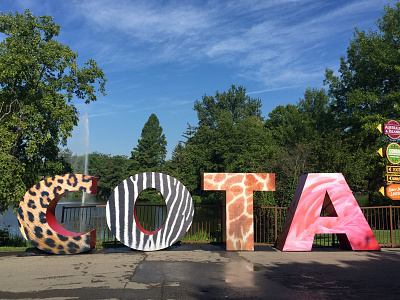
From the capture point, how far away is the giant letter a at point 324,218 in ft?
38.2

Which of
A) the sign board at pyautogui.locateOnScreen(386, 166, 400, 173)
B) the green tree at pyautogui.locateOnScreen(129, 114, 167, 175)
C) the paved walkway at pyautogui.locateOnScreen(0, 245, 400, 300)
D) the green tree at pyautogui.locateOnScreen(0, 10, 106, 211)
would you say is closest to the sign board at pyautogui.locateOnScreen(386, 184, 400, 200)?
the sign board at pyautogui.locateOnScreen(386, 166, 400, 173)

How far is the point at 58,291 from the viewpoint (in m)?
7.08

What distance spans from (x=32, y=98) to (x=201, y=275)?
11.8 meters

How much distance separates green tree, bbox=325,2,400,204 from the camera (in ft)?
76.8

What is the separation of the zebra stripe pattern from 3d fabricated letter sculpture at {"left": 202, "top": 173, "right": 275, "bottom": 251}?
111 centimetres

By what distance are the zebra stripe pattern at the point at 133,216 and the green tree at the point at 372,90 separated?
15721mm

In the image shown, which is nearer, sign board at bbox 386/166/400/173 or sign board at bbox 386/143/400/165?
sign board at bbox 386/143/400/165

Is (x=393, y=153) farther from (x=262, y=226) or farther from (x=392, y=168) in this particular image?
(x=262, y=226)

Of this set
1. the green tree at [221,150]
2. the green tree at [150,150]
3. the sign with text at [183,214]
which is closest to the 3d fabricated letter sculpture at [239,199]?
the sign with text at [183,214]

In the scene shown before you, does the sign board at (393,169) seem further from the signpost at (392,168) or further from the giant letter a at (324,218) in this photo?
the giant letter a at (324,218)

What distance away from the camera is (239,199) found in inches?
475

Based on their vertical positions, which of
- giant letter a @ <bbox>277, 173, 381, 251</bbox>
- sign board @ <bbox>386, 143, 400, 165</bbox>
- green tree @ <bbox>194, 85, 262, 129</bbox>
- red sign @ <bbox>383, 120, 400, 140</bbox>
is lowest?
giant letter a @ <bbox>277, 173, 381, 251</bbox>

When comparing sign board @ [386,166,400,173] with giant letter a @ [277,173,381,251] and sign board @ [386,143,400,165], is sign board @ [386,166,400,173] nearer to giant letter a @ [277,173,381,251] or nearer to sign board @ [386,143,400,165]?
sign board @ [386,143,400,165]

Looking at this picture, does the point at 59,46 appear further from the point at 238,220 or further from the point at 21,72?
the point at 238,220
